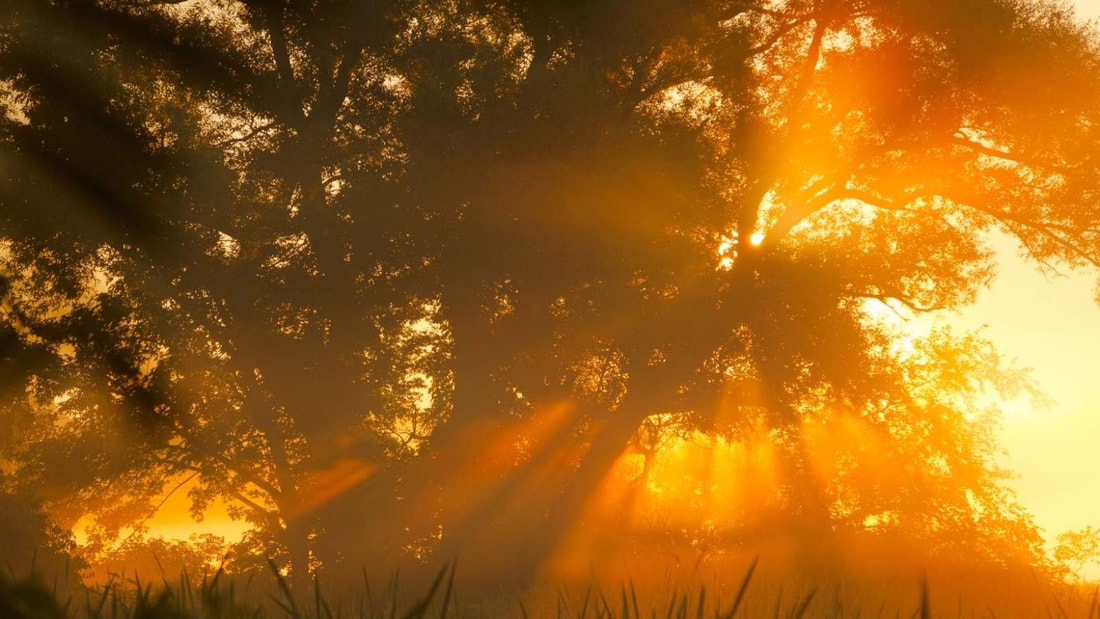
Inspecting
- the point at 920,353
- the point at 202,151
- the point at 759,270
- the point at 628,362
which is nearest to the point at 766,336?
the point at 759,270

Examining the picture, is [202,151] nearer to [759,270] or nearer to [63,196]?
[63,196]

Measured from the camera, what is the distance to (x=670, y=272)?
16.3 meters

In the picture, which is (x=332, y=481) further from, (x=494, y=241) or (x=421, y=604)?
(x=421, y=604)

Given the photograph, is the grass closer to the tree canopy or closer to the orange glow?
the tree canopy

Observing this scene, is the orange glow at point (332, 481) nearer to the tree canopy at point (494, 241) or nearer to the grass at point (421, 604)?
the tree canopy at point (494, 241)

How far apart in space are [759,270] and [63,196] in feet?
38.3

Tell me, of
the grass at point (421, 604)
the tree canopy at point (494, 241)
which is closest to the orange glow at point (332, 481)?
the tree canopy at point (494, 241)

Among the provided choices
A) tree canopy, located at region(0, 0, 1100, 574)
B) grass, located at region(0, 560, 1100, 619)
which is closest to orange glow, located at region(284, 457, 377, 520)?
tree canopy, located at region(0, 0, 1100, 574)

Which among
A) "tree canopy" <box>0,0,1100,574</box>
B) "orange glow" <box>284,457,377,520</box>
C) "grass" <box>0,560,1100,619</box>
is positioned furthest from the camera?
"orange glow" <box>284,457,377,520</box>

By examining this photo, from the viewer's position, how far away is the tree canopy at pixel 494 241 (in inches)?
649

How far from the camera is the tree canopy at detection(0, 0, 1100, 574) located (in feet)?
54.1

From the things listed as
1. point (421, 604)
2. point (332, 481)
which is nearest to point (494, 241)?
point (332, 481)

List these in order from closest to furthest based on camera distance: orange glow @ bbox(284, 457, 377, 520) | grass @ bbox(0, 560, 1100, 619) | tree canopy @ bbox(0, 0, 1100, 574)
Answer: grass @ bbox(0, 560, 1100, 619) → tree canopy @ bbox(0, 0, 1100, 574) → orange glow @ bbox(284, 457, 377, 520)

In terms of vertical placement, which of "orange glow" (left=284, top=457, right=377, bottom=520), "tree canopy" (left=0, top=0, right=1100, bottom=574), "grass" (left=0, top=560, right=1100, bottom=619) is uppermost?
"tree canopy" (left=0, top=0, right=1100, bottom=574)
